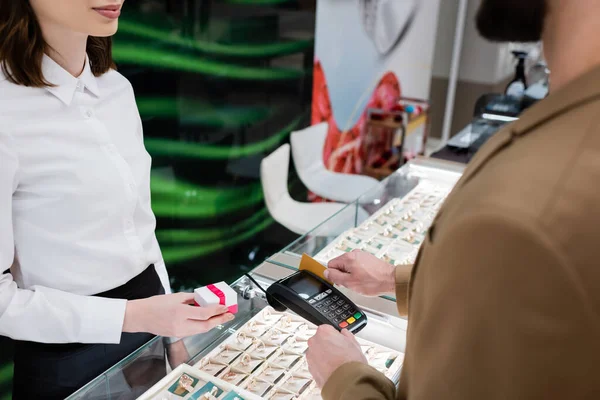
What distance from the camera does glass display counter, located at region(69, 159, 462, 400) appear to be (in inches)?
45.6

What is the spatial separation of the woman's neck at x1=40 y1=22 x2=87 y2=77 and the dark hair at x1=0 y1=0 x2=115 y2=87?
0.06 feet

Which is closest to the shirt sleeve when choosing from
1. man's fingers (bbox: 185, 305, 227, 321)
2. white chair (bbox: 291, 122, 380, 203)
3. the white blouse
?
the white blouse

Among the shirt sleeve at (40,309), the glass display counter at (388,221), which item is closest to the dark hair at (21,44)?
the shirt sleeve at (40,309)

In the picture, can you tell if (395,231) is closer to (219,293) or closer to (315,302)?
(315,302)

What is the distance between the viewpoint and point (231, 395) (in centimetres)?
116

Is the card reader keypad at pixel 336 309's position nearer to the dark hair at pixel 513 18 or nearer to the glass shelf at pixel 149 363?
the glass shelf at pixel 149 363

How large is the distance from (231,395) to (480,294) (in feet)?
2.46

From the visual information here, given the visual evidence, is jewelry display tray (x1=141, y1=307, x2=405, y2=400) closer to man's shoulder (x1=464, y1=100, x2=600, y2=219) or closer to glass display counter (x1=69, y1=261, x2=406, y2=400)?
glass display counter (x1=69, y1=261, x2=406, y2=400)

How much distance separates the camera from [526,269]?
526mm

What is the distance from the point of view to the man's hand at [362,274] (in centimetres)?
133

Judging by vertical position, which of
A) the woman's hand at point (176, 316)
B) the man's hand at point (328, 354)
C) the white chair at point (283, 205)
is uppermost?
the man's hand at point (328, 354)

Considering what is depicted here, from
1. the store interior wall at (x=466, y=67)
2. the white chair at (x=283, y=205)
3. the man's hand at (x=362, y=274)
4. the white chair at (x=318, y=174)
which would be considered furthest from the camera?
the store interior wall at (x=466, y=67)

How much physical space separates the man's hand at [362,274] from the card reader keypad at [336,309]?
0.18 feet

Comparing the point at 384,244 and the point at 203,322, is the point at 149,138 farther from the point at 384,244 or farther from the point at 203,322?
the point at 203,322
